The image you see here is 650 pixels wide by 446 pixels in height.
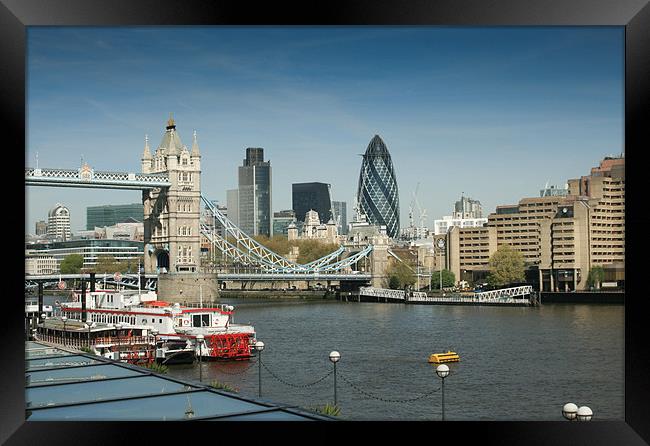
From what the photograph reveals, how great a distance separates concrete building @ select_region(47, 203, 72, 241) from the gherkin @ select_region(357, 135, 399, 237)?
28.5 meters

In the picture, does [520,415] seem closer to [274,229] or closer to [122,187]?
[122,187]

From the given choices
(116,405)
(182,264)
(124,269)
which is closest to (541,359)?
(116,405)

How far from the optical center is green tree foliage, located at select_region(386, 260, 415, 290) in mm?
31922

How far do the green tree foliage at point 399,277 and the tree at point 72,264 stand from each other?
398 inches

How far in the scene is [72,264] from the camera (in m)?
29.9

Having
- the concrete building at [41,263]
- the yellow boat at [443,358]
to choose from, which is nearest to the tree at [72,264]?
the concrete building at [41,263]

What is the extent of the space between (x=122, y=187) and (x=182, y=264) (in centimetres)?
259

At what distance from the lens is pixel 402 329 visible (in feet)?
49.2

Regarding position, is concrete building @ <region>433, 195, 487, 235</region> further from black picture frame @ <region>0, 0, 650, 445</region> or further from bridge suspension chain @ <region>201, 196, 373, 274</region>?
black picture frame @ <region>0, 0, 650, 445</region>

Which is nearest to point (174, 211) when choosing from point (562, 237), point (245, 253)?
point (245, 253)

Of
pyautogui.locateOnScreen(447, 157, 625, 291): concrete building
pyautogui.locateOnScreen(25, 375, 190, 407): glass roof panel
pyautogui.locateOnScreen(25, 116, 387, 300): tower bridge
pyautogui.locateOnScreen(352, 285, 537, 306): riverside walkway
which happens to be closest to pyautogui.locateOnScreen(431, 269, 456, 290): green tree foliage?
pyautogui.locateOnScreen(447, 157, 625, 291): concrete building

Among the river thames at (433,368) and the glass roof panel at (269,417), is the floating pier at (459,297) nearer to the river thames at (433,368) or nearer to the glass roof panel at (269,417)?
the river thames at (433,368)
